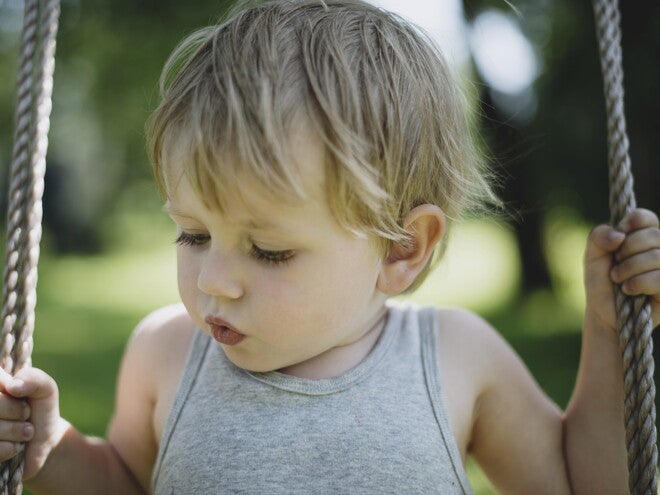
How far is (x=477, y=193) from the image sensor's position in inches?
65.6

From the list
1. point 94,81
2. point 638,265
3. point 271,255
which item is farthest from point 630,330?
point 94,81

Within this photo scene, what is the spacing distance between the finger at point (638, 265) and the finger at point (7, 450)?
1137 millimetres

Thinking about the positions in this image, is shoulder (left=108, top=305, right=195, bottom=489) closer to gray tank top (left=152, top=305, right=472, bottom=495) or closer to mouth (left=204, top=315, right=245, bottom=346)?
gray tank top (left=152, top=305, right=472, bottom=495)

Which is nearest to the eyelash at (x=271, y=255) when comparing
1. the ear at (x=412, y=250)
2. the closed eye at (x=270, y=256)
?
the closed eye at (x=270, y=256)

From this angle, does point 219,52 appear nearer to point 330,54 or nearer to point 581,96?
point 330,54

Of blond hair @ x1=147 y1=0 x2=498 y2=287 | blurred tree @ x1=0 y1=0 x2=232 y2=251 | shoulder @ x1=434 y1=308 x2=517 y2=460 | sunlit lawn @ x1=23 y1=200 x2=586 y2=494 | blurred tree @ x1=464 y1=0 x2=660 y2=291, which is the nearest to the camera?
blond hair @ x1=147 y1=0 x2=498 y2=287

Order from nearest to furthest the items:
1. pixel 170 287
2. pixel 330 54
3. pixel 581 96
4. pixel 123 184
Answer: pixel 330 54, pixel 581 96, pixel 170 287, pixel 123 184

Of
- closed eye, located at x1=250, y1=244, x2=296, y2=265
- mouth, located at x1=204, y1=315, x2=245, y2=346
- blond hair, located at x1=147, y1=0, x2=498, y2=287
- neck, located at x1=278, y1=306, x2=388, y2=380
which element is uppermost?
blond hair, located at x1=147, y1=0, x2=498, y2=287

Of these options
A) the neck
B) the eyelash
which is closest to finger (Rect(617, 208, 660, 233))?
the neck

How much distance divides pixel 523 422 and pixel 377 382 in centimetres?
33

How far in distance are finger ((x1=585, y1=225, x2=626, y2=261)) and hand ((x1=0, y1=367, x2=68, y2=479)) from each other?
1062mm

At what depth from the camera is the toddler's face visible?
1.30 m

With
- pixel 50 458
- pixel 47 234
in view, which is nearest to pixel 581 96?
pixel 50 458

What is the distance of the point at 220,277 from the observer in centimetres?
130
